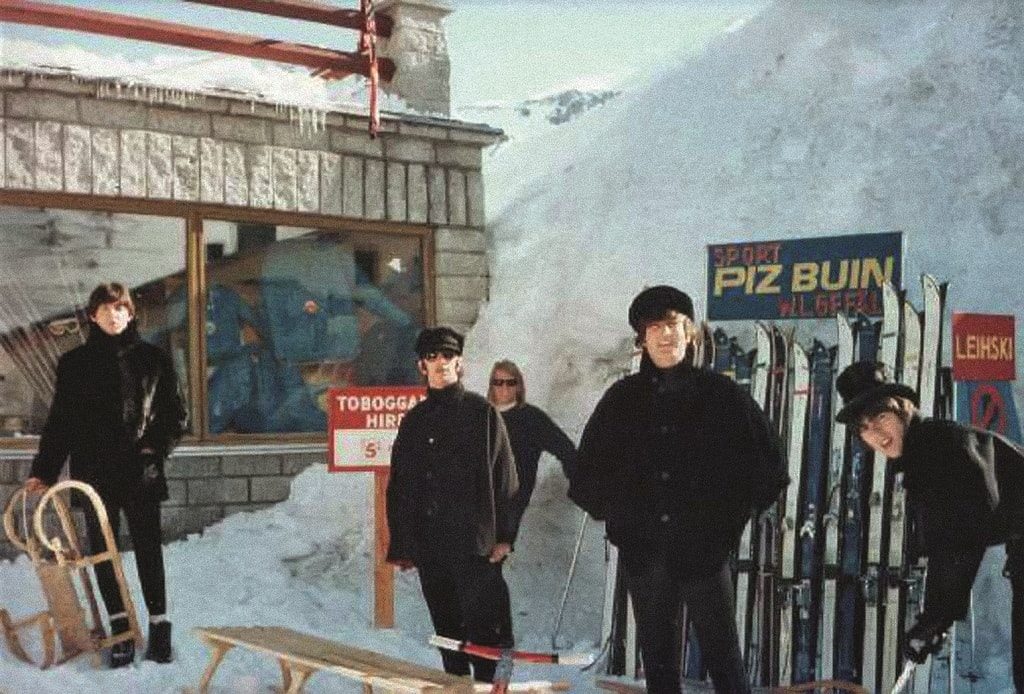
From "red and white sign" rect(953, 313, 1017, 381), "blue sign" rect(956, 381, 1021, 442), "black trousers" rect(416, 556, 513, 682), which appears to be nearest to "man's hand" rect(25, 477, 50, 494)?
"black trousers" rect(416, 556, 513, 682)

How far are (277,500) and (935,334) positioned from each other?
4.88 metres

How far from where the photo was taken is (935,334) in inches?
221

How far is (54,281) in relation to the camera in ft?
27.0

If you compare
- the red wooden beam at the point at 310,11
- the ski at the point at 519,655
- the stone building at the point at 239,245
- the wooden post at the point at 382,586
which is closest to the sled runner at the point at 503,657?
the ski at the point at 519,655

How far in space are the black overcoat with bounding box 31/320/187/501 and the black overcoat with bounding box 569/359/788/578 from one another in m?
2.62

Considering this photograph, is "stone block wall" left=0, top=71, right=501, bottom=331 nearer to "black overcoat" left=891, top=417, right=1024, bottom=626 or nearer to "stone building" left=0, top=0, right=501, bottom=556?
"stone building" left=0, top=0, right=501, bottom=556

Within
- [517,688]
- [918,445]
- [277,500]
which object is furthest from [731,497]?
[277,500]

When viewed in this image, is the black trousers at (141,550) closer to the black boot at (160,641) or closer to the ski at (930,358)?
the black boot at (160,641)

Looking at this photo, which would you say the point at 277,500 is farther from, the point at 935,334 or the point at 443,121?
the point at 935,334

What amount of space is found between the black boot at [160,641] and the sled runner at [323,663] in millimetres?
364

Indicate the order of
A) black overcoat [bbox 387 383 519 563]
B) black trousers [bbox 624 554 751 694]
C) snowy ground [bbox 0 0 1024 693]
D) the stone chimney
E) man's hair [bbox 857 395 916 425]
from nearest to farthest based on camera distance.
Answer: man's hair [bbox 857 395 916 425] < black trousers [bbox 624 554 751 694] < black overcoat [bbox 387 383 519 563] < snowy ground [bbox 0 0 1024 693] < the stone chimney

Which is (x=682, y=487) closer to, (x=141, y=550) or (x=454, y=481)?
(x=454, y=481)

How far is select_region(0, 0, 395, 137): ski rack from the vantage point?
8.46m

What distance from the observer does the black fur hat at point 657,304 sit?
417 centimetres
